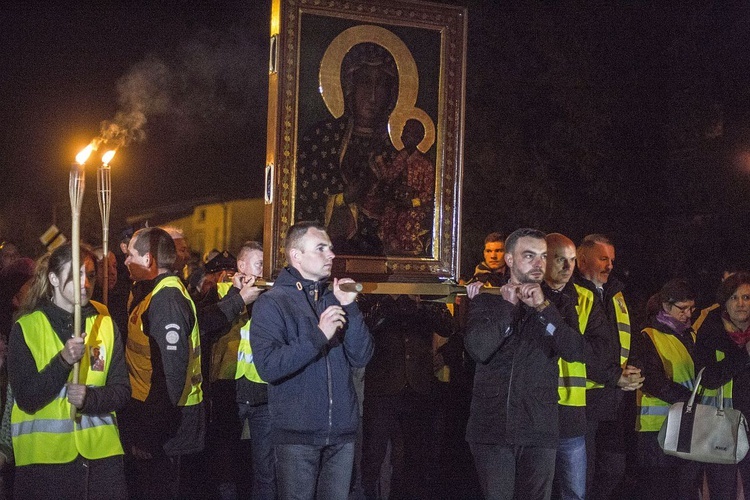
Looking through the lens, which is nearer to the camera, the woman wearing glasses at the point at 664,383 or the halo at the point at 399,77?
the halo at the point at 399,77

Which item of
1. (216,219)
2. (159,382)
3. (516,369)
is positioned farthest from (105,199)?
(216,219)

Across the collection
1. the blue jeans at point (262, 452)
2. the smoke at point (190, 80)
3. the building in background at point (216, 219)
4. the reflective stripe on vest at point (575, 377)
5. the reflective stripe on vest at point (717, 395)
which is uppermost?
the smoke at point (190, 80)

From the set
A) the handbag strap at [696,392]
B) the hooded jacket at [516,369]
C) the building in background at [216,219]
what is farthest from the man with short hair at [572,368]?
the building in background at [216,219]

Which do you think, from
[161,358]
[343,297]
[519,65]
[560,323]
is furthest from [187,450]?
[519,65]

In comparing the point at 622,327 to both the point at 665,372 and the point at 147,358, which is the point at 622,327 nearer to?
the point at 665,372

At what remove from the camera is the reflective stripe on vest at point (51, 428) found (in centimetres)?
500

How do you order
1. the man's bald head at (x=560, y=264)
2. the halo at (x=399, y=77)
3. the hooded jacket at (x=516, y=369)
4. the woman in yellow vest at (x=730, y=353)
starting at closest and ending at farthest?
1. the hooded jacket at (x=516, y=369)
2. the man's bald head at (x=560, y=264)
3. the halo at (x=399, y=77)
4. the woman in yellow vest at (x=730, y=353)

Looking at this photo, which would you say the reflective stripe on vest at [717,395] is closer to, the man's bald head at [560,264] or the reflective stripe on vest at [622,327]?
the reflective stripe on vest at [622,327]

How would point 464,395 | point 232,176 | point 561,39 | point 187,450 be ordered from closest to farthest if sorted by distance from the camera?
point 187,450, point 464,395, point 561,39, point 232,176

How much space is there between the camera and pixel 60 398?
16.7 ft

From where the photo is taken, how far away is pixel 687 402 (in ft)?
23.4

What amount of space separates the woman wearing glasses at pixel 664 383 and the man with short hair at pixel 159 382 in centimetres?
345

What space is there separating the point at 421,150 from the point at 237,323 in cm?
194

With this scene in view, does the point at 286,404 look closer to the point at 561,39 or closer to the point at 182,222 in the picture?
the point at 561,39
